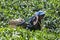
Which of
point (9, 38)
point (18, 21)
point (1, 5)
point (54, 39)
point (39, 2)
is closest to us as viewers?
point (9, 38)

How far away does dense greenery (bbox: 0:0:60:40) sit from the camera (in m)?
6.36

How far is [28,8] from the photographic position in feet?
28.1

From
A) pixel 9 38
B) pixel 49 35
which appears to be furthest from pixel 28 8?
pixel 9 38

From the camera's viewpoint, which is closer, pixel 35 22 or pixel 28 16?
pixel 35 22

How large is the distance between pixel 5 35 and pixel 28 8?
98.4 inches

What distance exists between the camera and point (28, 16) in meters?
7.88

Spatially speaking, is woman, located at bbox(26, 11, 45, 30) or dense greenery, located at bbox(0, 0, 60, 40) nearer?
dense greenery, located at bbox(0, 0, 60, 40)

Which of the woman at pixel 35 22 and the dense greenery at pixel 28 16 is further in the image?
the woman at pixel 35 22

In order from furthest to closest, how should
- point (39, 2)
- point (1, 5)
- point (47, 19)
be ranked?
point (39, 2) < point (1, 5) < point (47, 19)

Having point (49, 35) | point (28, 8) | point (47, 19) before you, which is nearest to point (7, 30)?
point (49, 35)

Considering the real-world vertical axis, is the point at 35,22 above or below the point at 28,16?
above

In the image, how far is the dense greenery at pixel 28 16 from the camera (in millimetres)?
6355

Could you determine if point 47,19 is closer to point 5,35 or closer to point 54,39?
point 54,39

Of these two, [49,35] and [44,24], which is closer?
[49,35]
